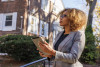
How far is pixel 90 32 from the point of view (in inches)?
370

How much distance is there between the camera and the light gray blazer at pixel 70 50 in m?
1.83

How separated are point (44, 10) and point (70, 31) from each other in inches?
609

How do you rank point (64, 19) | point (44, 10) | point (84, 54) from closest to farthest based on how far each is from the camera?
point (64, 19) → point (84, 54) → point (44, 10)

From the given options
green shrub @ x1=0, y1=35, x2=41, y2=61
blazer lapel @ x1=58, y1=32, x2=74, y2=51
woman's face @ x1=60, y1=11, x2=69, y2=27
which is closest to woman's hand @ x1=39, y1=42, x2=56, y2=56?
blazer lapel @ x1=58, y1=32, x2=74, y2=51

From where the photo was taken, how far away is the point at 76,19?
204cm

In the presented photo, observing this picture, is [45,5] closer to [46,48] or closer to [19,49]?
[19,49]

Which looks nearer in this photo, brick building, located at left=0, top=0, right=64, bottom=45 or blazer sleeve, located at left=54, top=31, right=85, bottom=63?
blazer sleeve, located at left=54, top=31, right=85, bottom=63

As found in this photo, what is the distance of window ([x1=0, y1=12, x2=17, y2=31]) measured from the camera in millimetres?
13670

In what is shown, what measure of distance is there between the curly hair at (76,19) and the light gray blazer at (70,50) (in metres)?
0.10

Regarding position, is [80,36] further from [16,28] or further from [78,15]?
[16,28]

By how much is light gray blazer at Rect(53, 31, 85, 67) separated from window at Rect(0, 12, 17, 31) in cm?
1192


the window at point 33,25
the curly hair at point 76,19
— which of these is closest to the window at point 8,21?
the window at point 33,25

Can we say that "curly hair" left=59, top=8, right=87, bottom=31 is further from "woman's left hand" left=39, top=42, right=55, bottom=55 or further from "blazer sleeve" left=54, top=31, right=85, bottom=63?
"woman's left hand" left=39, top=42, right=55, bottom=55

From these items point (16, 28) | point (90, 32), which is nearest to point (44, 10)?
point (16, 28)
